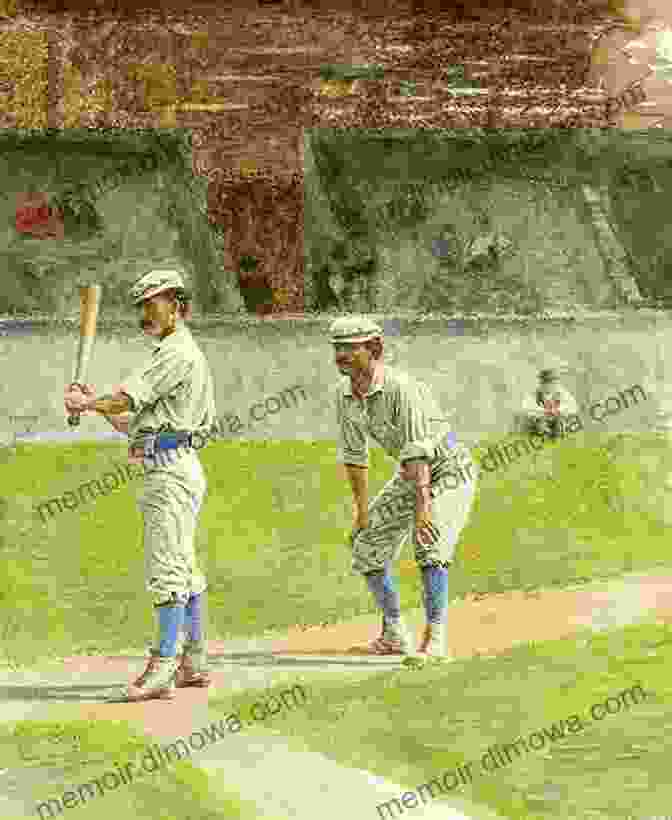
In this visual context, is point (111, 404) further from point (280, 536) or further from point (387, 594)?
point (280, 536)

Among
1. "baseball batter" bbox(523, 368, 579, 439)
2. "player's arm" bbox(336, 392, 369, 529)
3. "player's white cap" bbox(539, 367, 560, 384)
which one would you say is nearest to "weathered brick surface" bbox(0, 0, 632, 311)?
"player's white cap" bbox(539, 367, 560, 384)

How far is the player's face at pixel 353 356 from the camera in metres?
7.61

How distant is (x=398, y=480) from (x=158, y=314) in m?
1.32

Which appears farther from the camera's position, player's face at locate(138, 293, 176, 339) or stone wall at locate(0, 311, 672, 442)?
stone wall at locate(0, 311, 672, 442)

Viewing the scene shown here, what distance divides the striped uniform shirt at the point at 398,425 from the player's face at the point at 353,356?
0.11m

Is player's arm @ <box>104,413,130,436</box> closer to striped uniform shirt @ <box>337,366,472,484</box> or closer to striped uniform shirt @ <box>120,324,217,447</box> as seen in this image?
striped uniform shirt @ <box>120,324,217,447</box>

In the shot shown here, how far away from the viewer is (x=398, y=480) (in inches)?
313

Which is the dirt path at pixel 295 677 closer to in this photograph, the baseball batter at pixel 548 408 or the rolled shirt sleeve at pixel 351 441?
the rolled shirt sleeve at pixel 351 441

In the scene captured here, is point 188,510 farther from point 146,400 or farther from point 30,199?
point 30,199

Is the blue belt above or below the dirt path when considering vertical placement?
above

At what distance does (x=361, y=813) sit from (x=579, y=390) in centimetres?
505

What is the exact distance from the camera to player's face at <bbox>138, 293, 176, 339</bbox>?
7395 millimetres

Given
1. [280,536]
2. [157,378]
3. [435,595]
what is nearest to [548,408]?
[280,536]

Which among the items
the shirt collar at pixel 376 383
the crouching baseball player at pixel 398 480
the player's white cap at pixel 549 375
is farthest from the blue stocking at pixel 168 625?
the player's white cap at pixel 549 375
